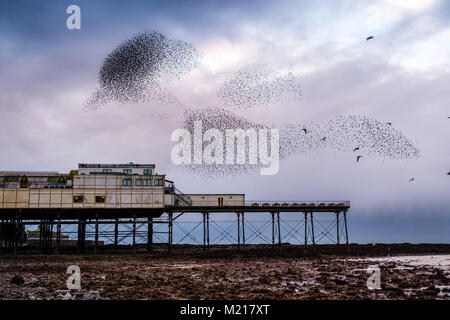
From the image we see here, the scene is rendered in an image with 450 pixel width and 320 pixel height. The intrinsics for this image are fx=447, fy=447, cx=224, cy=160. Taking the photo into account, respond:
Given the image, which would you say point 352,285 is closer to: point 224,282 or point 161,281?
point 224,282

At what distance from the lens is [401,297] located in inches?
754

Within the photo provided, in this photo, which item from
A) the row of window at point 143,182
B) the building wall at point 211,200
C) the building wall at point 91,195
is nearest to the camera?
the building wall at point 91,195

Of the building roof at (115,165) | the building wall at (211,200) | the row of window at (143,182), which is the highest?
the building roof at (115,165)

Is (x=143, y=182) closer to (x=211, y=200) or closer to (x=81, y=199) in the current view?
(x=81, y=199)
